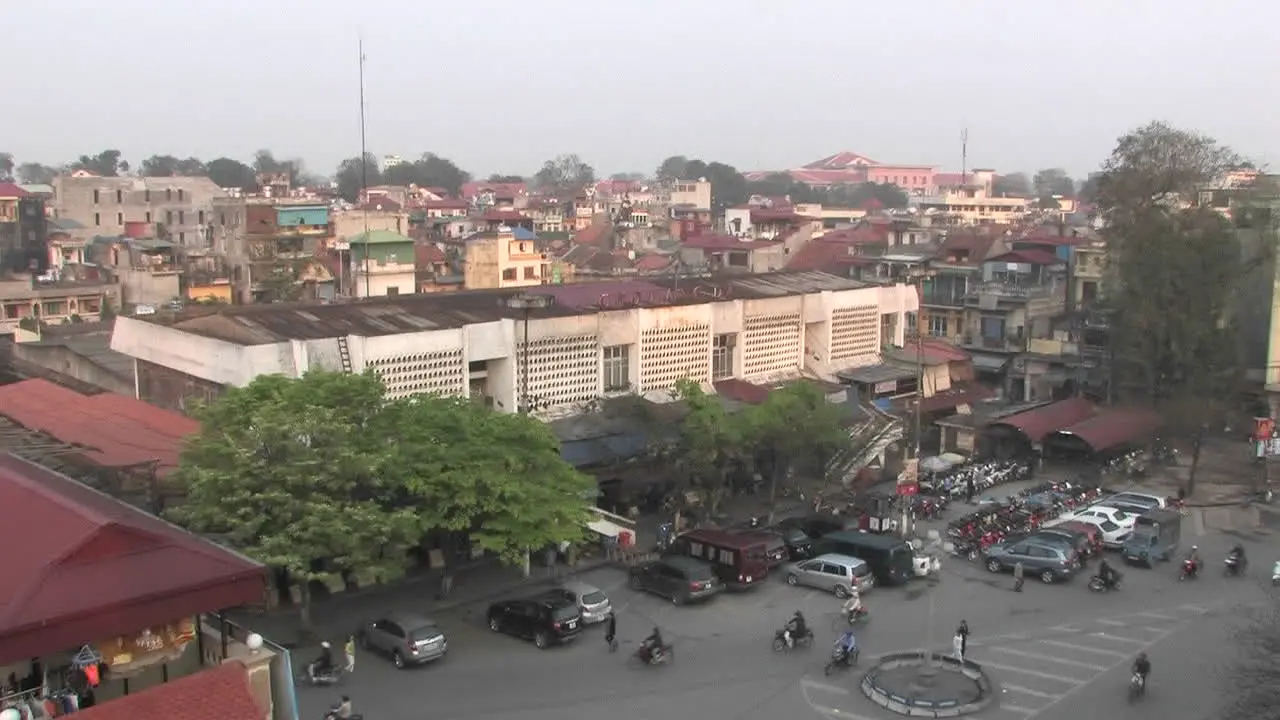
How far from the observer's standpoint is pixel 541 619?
20406 mm

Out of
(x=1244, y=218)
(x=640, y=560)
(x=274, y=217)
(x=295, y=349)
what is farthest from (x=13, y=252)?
(x=1244, y=218)

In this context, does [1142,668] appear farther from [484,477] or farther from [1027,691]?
[484,477]

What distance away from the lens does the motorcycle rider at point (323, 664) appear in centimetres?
1873

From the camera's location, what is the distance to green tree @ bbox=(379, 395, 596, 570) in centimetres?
2144

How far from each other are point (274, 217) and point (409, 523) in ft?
130

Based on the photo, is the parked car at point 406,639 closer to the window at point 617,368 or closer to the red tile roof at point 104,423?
the red tile roof at point 104,423

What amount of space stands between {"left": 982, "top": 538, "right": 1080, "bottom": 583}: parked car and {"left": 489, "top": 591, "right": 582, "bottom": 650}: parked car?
941 centimetres

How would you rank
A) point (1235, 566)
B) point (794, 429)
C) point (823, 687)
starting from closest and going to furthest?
point (823, 687)
point (1235, 566)
point (794, 429)

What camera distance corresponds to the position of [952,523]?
27.5m

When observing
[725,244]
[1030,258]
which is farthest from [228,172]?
[1030,258]

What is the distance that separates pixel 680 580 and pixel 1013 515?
971 centimetres

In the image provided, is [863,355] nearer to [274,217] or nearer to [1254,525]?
[1254,525]

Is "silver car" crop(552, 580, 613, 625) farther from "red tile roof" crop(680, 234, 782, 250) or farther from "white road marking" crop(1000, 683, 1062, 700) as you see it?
"red tile roof" crop(680, 234, 782, 250)

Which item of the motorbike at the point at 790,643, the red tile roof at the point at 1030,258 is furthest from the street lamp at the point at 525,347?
the red tile roof at the point at 1030,258
